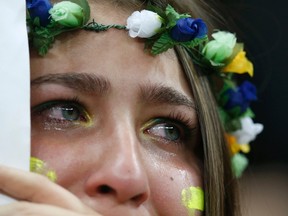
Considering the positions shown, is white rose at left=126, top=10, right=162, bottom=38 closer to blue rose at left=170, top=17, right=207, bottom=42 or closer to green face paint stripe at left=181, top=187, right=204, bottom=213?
blue rose at left=170, top=17, right=207, bottom=42

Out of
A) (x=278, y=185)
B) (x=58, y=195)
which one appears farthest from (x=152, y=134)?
(x=278, y=185)

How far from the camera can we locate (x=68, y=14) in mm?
1717

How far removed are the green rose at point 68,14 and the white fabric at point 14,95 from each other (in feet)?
0.62

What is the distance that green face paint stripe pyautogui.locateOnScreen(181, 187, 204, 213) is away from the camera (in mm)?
1809

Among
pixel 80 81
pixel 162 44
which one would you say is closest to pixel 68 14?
pixel 80 81

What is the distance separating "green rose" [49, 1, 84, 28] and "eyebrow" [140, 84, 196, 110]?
0.84ft

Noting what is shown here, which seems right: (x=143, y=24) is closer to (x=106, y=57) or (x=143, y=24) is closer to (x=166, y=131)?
(x=106, y=57)

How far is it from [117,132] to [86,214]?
12.3 inches

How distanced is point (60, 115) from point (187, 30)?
449 millimetres

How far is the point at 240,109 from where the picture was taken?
94.8 inches

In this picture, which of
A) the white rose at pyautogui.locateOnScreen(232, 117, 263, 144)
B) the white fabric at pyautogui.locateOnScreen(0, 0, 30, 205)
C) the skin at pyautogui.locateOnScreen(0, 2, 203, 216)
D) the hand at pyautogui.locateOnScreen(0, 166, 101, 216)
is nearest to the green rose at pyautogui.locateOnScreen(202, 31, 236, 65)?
the skin at pyautogui.locateOnScreen(0, 2, 203, 216)

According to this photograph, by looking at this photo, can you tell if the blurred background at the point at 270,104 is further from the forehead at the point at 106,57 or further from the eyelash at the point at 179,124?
the forehead at the point at 106,57

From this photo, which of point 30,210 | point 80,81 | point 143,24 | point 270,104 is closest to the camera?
point 30,210

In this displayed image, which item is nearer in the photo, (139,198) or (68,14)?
(139,198)
